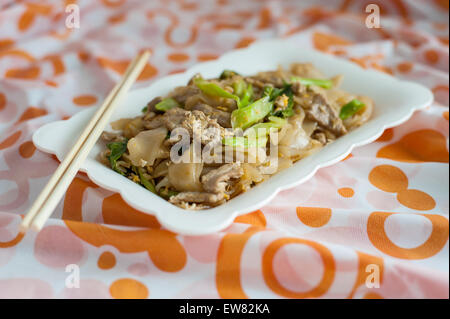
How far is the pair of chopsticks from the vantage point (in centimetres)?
167

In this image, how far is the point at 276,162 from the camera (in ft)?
7.13

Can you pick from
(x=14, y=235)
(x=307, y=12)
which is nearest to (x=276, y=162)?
(x=14, y=235)

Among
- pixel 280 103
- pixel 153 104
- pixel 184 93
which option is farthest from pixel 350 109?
pixel 153 104

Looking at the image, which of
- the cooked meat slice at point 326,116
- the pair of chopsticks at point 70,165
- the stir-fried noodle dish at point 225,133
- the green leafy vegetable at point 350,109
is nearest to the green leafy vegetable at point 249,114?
the stir-fried noodle dish at point 225,133

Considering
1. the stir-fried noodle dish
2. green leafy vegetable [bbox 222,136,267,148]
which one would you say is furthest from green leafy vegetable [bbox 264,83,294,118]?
green leafy vegetable [bbox 222,136,267,148]

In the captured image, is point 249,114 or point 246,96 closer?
point 249,114

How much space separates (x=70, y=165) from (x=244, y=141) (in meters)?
0.75

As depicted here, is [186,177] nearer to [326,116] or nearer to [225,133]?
[225,133]

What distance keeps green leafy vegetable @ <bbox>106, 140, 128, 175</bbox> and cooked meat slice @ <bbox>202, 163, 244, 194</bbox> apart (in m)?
0.41

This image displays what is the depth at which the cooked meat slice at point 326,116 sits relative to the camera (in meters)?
2.45

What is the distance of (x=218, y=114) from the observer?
2.29 metres

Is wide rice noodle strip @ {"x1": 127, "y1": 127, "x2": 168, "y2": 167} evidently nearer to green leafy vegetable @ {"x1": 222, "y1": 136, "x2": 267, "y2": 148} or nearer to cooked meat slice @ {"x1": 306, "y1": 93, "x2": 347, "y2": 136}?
green leafy vegetable @ {"x1": 222, "y1": 136, "x2": 267, "y2": 148}

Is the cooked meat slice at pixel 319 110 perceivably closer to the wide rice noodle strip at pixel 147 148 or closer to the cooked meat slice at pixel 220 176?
the cooked meat slice at pixel 220 176

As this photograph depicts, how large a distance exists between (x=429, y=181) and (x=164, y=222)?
1.30 meters
